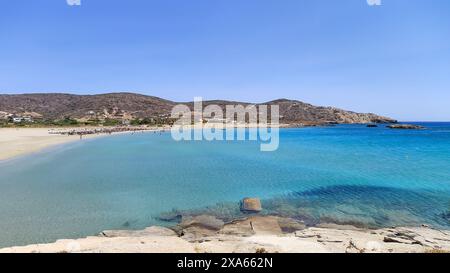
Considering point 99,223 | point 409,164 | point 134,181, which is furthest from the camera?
point 409,164

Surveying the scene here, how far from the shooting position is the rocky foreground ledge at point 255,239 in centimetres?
755

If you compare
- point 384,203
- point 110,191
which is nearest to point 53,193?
point 110,191

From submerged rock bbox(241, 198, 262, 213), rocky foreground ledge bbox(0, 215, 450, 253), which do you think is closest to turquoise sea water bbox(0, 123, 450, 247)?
submerged rock bbox(241, 198, 262, 213)

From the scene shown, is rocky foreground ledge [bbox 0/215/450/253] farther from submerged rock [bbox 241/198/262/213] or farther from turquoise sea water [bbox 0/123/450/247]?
turquoise sea water [bbox 0/123/450/247]

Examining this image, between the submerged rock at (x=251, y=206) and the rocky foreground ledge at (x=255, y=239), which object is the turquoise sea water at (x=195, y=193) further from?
the rocky foreground ledge at (x=255, y=239)

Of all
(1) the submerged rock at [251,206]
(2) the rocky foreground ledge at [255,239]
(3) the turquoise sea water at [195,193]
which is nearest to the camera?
(2) the rocky foreground ledge at [255,239]

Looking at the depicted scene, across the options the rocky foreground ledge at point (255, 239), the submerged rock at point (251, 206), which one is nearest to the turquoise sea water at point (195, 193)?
the submerged rock at point (251, 206)

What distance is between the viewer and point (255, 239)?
8.95 meters

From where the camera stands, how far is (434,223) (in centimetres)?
1167

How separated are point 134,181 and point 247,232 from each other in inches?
453

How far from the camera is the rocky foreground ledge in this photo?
7.55m

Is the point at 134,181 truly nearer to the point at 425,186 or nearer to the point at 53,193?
the point at 53,193

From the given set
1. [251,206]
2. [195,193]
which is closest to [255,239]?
[251,206]
